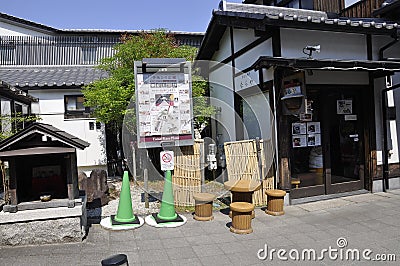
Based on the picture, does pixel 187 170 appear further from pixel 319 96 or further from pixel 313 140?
pixel 319 96

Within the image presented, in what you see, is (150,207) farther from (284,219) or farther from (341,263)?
(341,263)

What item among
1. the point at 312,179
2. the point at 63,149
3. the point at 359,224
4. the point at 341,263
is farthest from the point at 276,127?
the point at 63,149

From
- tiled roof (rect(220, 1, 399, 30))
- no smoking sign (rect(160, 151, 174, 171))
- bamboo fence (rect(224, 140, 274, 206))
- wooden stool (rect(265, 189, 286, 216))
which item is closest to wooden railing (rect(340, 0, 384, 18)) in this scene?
tiled roof (rect(220, 1, 399, 30))

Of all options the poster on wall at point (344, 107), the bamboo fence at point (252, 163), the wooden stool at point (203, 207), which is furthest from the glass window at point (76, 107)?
the poster on wall at point (344, 107)

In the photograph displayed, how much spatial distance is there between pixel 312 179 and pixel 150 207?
387 centimetres

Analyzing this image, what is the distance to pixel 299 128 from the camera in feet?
24.2

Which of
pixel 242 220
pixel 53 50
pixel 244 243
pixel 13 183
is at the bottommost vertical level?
pixel 244 243

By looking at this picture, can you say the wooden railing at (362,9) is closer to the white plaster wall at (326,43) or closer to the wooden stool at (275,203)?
the white plaster wall at (326,43)

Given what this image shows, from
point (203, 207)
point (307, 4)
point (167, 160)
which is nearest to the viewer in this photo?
point (203, 207)

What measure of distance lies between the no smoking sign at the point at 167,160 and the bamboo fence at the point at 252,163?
130 cm

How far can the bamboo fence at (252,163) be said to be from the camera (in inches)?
270

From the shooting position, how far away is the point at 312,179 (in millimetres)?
7566

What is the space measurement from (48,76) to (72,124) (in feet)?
10.3

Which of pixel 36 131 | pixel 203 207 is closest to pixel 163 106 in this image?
pixel 203 207
